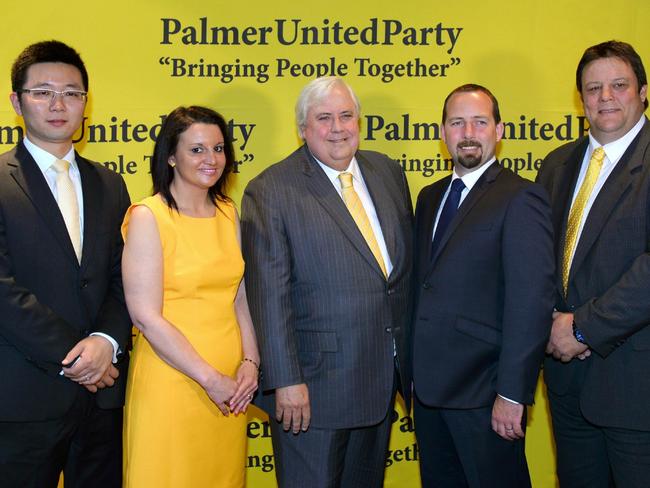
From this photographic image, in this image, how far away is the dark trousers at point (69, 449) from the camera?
92.8 inches

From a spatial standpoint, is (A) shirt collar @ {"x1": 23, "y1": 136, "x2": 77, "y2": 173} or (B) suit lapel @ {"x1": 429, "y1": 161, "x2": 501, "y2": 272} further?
(B) suit lapel @ {"x1": 429, "y1": 161, "x2": 501, "y2": 272}

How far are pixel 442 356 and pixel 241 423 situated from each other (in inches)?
32.0

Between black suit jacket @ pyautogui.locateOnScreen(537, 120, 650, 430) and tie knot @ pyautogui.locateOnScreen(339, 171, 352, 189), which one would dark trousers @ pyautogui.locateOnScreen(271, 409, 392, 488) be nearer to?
black suit jacket @ pyautogui.locateOnScreen(537, 120, 650, 430)

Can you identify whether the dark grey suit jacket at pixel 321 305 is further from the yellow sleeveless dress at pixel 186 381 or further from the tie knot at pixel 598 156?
the tie knot at pixel 598 156

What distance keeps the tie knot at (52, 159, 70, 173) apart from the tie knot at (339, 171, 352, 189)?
107 centimetres

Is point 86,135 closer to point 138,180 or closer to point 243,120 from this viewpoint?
point 138,180

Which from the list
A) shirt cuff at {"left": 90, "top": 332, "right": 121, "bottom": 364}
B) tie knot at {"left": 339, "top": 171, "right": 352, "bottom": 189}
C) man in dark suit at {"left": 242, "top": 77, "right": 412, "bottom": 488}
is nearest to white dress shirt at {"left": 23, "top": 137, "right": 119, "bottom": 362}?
shirt cuff at {"left": 90, "top": 332, "right": 121, "bottom": 364}

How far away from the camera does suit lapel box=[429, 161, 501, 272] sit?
262 cm

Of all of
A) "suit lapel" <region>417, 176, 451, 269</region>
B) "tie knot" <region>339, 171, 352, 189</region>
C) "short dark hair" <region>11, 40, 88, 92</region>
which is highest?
"short dark hair" <region>11, 40, 88, 92</region>

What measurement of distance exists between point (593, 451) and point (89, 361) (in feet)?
6.36

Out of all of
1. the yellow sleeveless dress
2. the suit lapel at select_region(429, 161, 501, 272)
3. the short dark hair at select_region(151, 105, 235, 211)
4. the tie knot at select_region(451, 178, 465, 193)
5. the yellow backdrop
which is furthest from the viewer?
the yellow backdrop

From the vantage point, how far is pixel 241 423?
102 inches

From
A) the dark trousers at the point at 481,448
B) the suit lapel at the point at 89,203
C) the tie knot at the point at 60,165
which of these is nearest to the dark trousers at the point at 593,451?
the dark trousers at the point at 481,448

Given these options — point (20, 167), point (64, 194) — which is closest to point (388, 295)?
point (64, 194)
